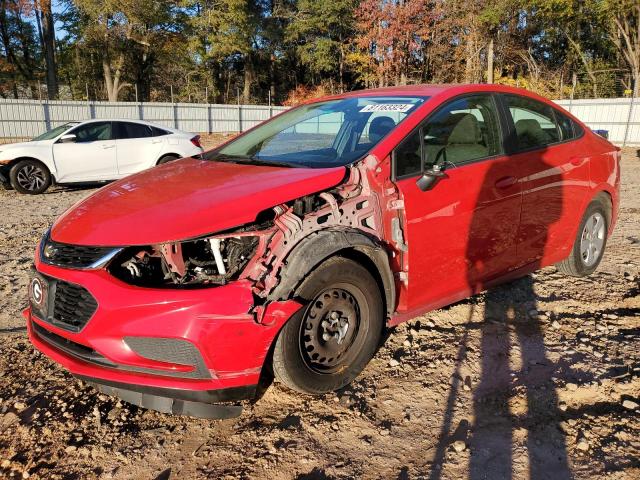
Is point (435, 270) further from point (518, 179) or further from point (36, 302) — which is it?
point (36, 302)

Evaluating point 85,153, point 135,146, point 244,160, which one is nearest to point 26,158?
point 85,153

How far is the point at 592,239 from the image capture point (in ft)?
15.5

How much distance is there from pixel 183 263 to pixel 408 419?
1419 millimetres

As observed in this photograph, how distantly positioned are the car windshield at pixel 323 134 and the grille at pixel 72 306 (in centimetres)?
138

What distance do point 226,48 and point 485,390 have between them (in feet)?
117

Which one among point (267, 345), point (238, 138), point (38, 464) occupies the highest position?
point (238, 138)

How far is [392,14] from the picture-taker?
31891 millimetres

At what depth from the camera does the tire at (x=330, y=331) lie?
263cm

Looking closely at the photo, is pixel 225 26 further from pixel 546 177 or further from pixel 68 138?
pixel 546 177

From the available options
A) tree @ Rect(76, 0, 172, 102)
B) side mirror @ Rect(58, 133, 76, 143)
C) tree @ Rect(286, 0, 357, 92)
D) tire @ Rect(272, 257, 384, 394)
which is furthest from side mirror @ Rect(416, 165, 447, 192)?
tree @ Rect(286, 0, 357, 92)

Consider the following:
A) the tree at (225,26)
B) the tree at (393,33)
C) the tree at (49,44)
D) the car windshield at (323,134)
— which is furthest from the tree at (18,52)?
the car windshield at (323,134)

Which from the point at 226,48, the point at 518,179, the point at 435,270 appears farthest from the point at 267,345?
the point at 226,48

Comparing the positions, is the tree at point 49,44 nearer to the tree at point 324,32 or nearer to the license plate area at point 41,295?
the tree at point 324,32

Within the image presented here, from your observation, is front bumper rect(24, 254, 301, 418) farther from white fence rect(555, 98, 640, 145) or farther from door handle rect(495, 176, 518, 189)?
white fence rect(555, 98, 640, 145)
